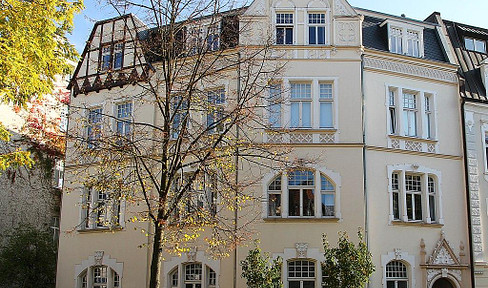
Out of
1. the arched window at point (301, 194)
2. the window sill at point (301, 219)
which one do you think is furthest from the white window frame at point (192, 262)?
the arched window at point (301, 194)

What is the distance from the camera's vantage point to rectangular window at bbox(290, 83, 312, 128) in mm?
21531

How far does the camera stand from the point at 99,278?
23.5 metres

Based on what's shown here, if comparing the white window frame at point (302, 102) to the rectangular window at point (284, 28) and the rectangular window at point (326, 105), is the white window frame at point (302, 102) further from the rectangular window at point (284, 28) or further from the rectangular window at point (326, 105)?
the rectangular window at point (284, 28)

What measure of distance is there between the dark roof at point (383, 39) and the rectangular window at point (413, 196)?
204 inches

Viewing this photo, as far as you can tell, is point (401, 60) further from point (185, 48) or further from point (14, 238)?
point (14, 238)

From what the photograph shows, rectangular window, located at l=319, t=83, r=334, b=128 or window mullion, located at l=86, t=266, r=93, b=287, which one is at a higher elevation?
rectangular window, located at l=319, t=83, r=334, b=128

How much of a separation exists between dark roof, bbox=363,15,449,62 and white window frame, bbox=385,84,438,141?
1.73 meters

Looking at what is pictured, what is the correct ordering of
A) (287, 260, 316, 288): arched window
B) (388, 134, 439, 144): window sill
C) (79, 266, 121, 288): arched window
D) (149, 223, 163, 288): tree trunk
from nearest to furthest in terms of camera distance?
(149, 223, 163, 288): tree trunk
(287, 260, 316, 288): arched window
(388, 134, 439, 144): window sill
(79, 266, 121, 288): arched window

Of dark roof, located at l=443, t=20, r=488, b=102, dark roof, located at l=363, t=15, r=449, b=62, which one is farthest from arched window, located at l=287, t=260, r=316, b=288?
dark roof, located at l=443, t=20, r=488, b=102

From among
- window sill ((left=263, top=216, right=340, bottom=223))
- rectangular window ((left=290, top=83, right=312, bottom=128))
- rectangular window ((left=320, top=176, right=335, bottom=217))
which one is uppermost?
rectangular window ((left=290, top=83, right=312, bottom=128))

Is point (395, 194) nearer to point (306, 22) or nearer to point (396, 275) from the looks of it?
point (396, 275)

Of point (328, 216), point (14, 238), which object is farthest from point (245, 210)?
point (14, 238)

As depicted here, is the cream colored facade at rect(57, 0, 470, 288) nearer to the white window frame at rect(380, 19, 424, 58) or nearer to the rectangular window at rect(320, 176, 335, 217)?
the rectangular window at rect(320, 176, 335, 217)

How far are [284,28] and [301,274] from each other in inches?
365
